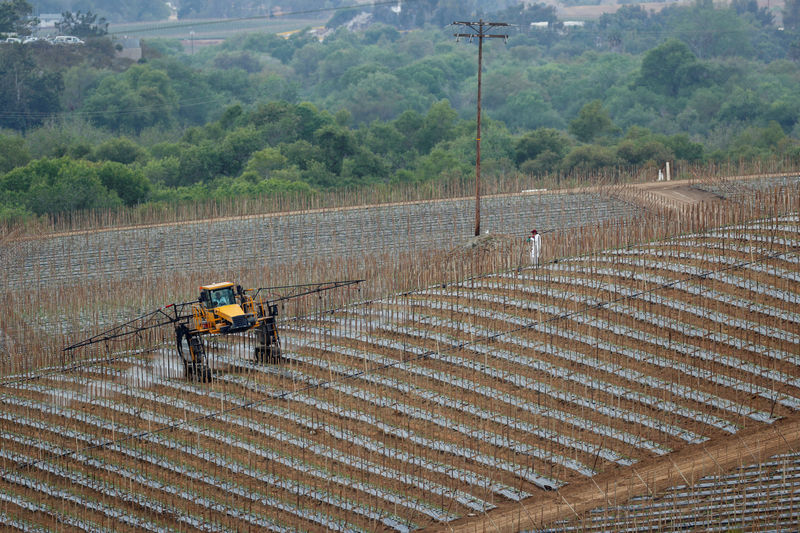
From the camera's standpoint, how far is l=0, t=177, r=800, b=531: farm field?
36.9 ft

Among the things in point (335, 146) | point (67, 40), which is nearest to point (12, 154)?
point (335, 146)

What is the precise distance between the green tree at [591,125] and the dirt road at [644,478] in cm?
3388

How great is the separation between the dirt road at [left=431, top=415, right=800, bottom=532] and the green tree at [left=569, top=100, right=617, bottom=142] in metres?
33.9

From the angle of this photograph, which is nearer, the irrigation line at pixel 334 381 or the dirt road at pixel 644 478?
the dirt road at pixel 644 478

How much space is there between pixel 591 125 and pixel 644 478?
35.0 metres

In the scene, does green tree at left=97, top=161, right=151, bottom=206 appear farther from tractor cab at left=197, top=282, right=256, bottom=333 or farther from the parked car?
the parked car

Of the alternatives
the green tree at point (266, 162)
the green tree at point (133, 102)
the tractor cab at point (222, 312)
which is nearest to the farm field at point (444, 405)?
the tractor cab at point (222, 312)

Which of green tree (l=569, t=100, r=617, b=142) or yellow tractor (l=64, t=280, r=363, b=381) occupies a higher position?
green tree (l=569, t=100, r=617, b=142)

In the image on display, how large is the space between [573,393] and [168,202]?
64.7ft

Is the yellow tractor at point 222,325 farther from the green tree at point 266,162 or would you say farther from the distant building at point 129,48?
the distant building at point 129,48

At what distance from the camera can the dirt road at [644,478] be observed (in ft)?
35.1

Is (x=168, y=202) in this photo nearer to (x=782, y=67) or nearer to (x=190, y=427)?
(x=190, y=427)

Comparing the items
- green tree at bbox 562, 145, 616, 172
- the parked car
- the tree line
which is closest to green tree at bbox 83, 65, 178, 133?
the tree line

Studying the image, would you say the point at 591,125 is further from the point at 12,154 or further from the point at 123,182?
the point at 12,154
